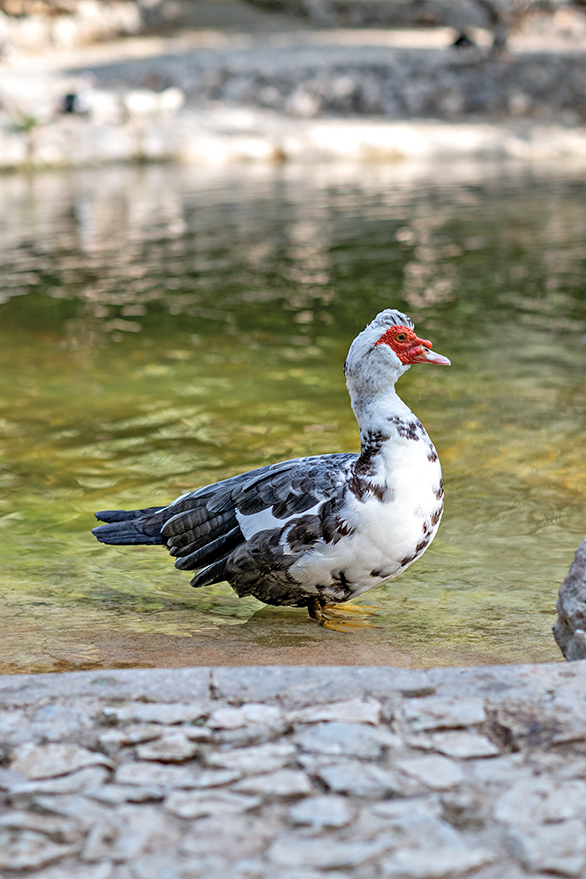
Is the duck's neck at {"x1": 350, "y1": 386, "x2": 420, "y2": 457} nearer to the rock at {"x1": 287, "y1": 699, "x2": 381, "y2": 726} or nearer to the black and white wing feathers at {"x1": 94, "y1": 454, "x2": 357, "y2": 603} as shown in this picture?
the black and white wing feathers at {"x1": 94, "y1": 454, "x2": 357, "y2": 603}

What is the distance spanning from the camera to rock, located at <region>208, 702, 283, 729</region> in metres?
3.26

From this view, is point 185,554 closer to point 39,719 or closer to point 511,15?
point 39,719

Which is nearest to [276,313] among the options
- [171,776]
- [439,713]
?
[439,713]

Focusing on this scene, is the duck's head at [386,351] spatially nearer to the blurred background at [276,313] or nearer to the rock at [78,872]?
the blurred background at [276,313]

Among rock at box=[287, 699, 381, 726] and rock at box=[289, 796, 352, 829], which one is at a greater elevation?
rock at box=[289, 796, 352, 829]

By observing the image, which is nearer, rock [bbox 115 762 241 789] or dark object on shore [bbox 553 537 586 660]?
rock [bbox 115 762 241 789]

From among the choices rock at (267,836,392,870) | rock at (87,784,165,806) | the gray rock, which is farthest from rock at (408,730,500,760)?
the gray rock

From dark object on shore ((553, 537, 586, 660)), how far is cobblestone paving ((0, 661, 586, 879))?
12.9 inches

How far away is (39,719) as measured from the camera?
131 inches

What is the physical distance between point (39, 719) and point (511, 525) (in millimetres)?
3725

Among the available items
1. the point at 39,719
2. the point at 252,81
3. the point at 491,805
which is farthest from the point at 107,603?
the point at 252,81

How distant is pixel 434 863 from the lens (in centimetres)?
257

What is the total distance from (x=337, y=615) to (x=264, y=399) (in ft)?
13.4

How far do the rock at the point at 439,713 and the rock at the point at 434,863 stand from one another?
59cm
